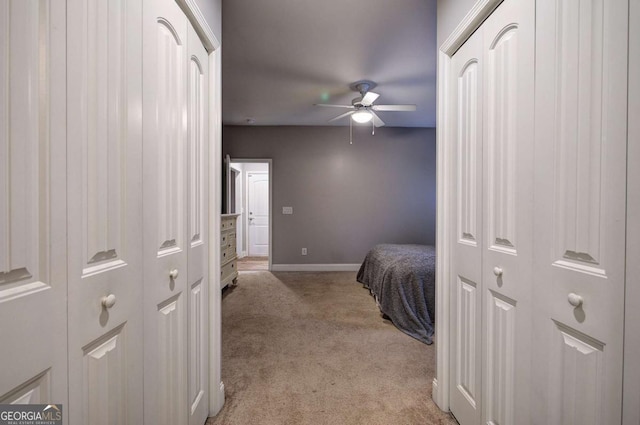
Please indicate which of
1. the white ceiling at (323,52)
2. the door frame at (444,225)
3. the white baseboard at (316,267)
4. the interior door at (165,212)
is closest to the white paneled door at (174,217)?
the interior door at (165,212)

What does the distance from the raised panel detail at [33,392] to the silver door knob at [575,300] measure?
132cm

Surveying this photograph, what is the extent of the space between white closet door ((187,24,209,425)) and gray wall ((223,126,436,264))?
3.56m

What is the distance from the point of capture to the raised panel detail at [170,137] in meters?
1.00

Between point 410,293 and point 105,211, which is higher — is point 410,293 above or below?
below

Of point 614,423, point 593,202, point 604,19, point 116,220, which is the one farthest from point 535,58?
point 116,220

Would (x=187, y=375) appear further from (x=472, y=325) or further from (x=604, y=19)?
(x=604, y=19)

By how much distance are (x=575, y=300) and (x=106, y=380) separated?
1321 millimetres

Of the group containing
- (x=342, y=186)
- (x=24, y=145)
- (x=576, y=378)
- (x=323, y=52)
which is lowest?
(x=576, y=378)

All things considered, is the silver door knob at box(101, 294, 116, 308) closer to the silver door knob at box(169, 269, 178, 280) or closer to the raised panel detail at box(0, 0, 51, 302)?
the raised panel detail at box(0, 0, 51, 302)

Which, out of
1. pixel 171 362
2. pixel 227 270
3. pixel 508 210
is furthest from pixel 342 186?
pixel 171 362

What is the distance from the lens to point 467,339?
1.35 m

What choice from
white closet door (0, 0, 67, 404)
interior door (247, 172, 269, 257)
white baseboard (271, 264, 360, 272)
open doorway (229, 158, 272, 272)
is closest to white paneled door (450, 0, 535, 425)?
white closet door (0, 0, 67, 404)

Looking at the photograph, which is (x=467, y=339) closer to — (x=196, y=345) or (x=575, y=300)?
(x=575, y=300)

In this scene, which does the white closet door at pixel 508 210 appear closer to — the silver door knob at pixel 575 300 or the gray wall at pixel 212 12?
the silver door knob at pixel 575 300
